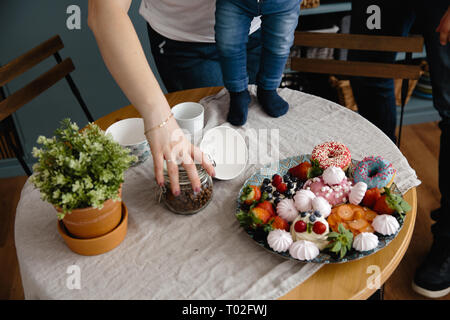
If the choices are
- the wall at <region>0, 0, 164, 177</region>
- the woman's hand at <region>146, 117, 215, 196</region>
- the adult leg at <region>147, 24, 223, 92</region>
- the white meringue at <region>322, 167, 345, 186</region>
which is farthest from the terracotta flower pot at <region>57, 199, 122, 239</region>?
the wall at <region>0, 0, 164, 177</region>

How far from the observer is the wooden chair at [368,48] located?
1.35m

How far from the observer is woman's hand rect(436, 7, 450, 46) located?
1.23m

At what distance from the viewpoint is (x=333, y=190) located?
0.88 meters

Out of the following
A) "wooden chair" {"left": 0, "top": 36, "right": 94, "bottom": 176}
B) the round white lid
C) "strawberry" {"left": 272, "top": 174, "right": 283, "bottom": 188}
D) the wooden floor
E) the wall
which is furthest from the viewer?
the wall

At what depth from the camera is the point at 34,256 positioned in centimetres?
85

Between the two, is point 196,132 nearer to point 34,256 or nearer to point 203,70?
point 203,70

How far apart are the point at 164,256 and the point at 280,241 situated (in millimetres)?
256

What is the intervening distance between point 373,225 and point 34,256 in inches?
29.4

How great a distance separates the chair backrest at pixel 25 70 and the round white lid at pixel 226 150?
682mm

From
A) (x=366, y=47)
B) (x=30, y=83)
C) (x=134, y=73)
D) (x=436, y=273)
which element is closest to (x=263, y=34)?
(x=366, y=47)

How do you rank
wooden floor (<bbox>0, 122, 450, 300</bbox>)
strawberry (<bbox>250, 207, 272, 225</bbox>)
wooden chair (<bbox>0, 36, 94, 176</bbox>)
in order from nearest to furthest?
strawberry (<bbox>250, 207, 272, 225</bbox>), wooden chair (<bbox>0, 36, 94, 176</bbox>), wooden floor (<bbox>0, 122, 450, 300</bbox>)

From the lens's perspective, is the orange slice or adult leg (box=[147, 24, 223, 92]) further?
adult leg (box=[147, 24, 223, 92])

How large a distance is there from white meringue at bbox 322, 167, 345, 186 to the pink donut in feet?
0.13

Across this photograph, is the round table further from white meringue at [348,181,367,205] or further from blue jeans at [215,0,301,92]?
blue jeans at [215,0,301,92]
